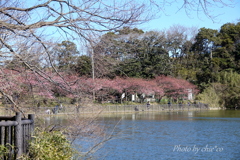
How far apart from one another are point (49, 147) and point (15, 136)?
583 millimetres

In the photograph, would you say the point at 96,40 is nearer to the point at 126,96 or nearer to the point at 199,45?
the point at 126,96

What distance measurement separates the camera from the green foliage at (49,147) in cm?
535

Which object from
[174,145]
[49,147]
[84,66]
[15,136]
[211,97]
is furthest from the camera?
[211,97]

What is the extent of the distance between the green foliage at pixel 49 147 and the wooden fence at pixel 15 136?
0.43ft

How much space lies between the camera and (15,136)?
521 centimetres

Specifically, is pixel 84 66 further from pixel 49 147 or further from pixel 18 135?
pixel 18 135

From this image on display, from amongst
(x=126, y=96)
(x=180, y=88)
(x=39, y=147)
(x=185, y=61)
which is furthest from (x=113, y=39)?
(x=185, y=61)

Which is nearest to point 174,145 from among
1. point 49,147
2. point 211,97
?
point 49,147

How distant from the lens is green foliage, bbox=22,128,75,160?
5.35 meters

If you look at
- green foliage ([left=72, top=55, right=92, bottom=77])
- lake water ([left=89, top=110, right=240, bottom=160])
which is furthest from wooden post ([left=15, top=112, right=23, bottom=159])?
lake water ([left=89, top=110, right=240, bottom=160])

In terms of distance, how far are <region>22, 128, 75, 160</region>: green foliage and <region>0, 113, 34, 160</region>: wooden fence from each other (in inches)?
5.1

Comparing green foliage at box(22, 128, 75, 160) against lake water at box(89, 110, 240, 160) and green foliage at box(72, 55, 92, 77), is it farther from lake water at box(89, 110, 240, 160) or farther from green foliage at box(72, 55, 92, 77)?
lake water at box(89, 110, 240, 160)

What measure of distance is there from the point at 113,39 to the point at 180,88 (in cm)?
4169

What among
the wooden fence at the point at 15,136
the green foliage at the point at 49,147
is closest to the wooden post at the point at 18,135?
the wooden fence at the point at 15,136
